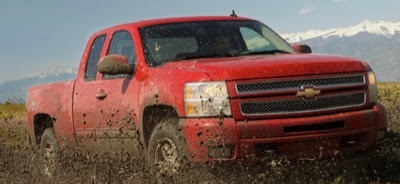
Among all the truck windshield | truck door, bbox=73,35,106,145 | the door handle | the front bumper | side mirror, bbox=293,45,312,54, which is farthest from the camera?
side mirror, bbox=293,45,312,54

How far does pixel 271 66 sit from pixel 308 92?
352 millimetres

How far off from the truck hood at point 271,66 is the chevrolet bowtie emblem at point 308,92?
0.40 ft

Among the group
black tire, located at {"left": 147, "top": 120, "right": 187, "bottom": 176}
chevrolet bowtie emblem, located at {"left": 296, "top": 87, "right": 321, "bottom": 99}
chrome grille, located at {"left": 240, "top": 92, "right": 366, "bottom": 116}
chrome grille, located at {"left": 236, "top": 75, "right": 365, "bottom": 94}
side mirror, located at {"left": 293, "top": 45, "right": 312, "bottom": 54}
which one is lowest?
black tire, located at {"left": 147, "top": 120, "right": 187, "bottom": 176}

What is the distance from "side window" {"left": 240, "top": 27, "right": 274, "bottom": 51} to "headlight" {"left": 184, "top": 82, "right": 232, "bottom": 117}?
1.48m

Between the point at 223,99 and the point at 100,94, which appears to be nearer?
the point at 223,99

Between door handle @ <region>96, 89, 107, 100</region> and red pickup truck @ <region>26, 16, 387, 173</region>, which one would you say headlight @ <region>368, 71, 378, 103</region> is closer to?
red pickup truck @ <region>26, 16, 387, 173</region>

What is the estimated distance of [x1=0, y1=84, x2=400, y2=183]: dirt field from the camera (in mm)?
4977

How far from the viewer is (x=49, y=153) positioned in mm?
8000

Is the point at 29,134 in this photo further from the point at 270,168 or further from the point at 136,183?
the point at 270,168

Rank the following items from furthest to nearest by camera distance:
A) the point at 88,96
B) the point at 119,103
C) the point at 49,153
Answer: the point at 49,153
the point at 88,96
the point at 119,103

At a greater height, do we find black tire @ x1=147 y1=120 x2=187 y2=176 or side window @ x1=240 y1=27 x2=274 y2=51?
side window @ x1=240 y1=27 x2=274 y2=51

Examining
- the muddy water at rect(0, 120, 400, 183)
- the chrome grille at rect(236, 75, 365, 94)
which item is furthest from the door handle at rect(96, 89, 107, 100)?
the chrome grille at rect(236, 75, 365, 94)

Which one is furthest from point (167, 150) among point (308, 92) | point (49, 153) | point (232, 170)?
point (49, 153)

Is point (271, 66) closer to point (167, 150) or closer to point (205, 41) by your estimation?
point (167, 150)
